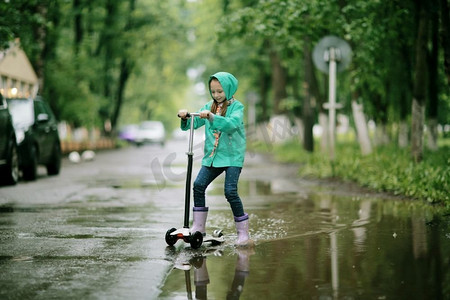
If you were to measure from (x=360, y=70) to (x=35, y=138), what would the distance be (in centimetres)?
801

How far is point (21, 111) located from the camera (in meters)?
18.0

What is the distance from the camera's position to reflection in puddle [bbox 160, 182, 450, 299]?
211 inches

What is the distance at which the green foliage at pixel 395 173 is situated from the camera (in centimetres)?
1146

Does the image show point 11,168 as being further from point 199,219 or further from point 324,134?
point 324,134

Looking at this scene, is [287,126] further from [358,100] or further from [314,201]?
[314,201]

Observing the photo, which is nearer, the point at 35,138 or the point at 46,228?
the point at 46,228

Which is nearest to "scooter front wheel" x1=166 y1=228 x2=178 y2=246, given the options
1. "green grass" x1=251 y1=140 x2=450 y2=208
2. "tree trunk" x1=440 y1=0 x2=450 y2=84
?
"green grass" x1=251 y1=140 x2=450 y2=208

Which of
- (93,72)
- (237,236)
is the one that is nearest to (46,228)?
(237,236)

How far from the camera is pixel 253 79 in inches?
1859

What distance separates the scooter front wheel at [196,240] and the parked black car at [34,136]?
1014 cm

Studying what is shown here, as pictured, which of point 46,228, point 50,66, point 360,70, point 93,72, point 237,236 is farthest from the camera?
point 93,72

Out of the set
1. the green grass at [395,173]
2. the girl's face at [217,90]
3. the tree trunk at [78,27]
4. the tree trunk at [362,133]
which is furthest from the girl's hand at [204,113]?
the tree trunk at [78,27]

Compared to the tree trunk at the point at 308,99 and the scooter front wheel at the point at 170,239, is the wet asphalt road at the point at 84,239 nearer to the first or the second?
the scooter front wheel at the point at 170,239

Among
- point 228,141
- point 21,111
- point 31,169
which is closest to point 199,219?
point 228,141
